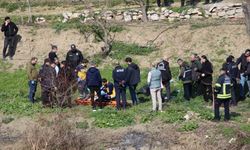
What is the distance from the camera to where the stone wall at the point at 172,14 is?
28.5 m

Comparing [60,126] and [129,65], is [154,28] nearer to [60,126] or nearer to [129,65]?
[129,65]

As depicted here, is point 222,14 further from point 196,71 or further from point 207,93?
point 207,93

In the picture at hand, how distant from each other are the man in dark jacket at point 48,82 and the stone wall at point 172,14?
350 inches

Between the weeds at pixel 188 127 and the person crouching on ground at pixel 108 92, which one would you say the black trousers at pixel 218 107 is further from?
the person crouching on ground at pixel 108 92

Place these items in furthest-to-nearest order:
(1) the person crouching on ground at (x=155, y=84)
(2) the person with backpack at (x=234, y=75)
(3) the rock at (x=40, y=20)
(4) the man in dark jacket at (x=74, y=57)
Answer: (3) the rock at (x=40, y=20) → (4) the man in dark jacket at (x=74, y=57) → (2) the person with backpack at (x=234, y=75) → (1) the person crouching on ground at (x=155, y=84)

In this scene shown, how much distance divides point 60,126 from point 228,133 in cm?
456

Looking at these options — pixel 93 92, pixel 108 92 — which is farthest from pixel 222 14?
pixel 93 92

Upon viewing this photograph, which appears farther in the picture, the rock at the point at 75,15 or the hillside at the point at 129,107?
the rock at the point at 75,15

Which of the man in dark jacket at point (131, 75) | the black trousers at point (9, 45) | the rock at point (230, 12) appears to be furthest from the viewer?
the rock at point (230, 12)

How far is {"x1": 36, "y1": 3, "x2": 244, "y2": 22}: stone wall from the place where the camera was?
28.5 metres

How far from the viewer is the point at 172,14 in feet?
94.9

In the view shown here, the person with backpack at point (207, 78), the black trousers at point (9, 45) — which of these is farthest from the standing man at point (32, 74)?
the black trousers at point (9, 45)

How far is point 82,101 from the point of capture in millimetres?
20828

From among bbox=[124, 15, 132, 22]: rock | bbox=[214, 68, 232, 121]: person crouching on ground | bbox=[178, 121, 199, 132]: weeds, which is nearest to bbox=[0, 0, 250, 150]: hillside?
bbox=[178, 121, 199, 132]: weeds
